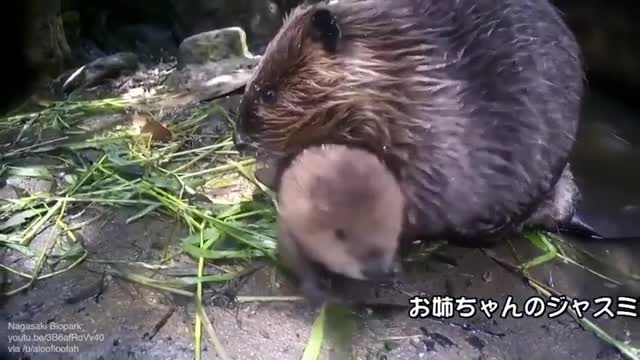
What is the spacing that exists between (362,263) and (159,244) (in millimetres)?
356

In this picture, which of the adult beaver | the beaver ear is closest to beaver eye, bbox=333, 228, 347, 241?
the adult beaver

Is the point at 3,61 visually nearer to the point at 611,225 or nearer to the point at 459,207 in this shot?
the point at 459,207

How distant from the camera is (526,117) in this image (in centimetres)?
95

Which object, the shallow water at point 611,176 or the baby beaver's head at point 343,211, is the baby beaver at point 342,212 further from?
the shallow water at point 611,176

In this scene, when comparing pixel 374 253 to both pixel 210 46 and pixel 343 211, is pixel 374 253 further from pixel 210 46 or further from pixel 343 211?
pixel 210 46

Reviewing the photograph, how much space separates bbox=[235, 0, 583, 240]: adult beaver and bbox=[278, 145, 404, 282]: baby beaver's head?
6 cm

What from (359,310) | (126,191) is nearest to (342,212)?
(359,310)

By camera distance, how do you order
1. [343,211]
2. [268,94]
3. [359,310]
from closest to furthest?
[343,211] → [359,310] → [268,94]

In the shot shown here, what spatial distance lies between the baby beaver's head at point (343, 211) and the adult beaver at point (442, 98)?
60mm

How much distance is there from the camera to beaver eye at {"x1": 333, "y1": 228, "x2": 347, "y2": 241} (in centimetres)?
73

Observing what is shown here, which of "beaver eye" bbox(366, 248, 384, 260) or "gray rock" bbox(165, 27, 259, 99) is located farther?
"gray rock" bbox(165, 27, 259, 99)

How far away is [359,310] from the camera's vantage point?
2.94 ft

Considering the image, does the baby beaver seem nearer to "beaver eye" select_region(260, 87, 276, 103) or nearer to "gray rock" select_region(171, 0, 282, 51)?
"beaver eye" select_region(260, 87, 276, 103)

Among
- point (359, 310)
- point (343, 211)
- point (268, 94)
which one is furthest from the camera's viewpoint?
point (268, 94)
